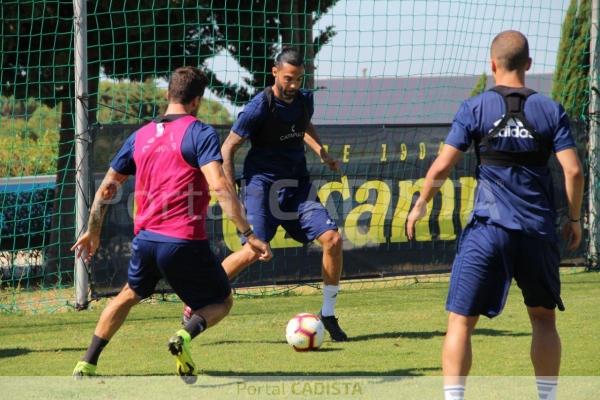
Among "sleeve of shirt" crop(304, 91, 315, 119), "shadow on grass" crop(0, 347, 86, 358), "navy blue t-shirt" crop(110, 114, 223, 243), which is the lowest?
"shadow on grass" crop(0, 347, 86, 358)

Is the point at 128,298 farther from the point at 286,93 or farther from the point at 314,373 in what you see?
the point at 286,93

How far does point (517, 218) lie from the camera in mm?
4836

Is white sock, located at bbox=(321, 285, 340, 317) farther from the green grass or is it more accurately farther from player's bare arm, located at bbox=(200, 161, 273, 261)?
player's bare arm, located at bbox=(200, 161, 273, 261)

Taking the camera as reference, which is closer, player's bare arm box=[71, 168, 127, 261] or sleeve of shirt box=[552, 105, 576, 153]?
sleeve of shirt box=[552, 105, 576, 153]

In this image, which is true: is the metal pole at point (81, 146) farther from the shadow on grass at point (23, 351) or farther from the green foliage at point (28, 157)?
the green foliage at point (28, 157)

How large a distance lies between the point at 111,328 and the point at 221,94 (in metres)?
8.56

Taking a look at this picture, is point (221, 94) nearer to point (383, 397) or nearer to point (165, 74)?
point (165, 74)

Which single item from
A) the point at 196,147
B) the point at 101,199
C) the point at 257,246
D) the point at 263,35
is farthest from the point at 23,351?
the point at 263,35

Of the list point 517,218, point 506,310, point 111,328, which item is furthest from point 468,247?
point 506,310

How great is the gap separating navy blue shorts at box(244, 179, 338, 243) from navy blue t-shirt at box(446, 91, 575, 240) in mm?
3023

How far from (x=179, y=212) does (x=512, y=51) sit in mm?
2243

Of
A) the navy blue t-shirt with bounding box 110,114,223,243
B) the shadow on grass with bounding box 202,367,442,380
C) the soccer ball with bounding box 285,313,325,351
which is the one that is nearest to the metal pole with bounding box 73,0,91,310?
the soccer ball with bounding box 285,313,325,351

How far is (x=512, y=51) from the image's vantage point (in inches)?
191

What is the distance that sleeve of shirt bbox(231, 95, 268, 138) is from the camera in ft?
25.6
